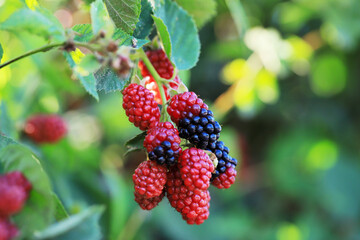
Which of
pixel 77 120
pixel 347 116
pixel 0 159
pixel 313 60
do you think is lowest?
pixel 347 116

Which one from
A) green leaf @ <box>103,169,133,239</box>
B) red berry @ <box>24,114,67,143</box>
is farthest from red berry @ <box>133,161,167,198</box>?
green leaf @ <box>103,169,133,239</box>

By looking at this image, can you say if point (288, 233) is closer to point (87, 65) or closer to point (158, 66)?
point (158, 66)

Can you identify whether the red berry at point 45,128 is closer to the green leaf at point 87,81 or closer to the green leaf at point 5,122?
the green leaf at point 5,122

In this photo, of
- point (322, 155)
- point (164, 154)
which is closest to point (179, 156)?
point (164, 154)

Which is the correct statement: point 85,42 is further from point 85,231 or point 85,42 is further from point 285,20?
point 285,20

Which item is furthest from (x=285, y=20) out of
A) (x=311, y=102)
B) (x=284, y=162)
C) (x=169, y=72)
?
(x=169, y=72)

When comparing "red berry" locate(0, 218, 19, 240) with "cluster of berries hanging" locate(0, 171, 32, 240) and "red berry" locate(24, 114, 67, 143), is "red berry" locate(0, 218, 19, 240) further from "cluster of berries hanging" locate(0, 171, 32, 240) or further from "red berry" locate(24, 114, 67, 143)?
"red berry" locate(24, 114, 67, 143)

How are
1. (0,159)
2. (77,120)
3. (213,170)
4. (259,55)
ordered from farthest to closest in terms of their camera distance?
1. (77,120)
2. (259,55)
3. (213,170)
4. (0,159)
